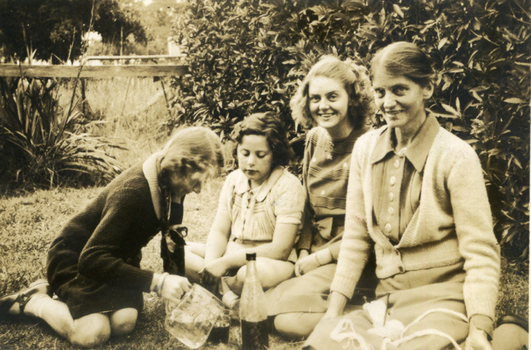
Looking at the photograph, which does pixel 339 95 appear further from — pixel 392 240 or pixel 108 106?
pixel 108 106

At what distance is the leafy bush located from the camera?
2803mm

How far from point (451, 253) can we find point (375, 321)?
468 millimetres

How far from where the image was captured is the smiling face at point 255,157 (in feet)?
8.18

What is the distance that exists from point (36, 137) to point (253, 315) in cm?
169

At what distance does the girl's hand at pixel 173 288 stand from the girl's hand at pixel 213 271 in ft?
0.64

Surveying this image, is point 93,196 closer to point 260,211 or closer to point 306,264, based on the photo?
point 260,211

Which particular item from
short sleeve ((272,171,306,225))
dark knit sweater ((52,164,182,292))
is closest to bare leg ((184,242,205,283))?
dark knit sweater ((52,164,182,292))

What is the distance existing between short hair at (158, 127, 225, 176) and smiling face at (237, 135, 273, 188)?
4.5 inches

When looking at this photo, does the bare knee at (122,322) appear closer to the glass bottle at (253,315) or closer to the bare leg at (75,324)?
the bare leg at (75,324)

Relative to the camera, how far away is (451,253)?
199 centimetres

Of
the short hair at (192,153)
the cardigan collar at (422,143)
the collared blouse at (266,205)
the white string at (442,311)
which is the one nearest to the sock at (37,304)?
the short hair at (192,153)

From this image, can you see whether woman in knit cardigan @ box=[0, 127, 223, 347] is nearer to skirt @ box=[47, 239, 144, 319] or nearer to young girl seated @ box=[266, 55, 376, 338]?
skirt @ box=[47, 239, 144, 319]

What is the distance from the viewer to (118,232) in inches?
90.7

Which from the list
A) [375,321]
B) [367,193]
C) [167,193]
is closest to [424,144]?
[367,193]
